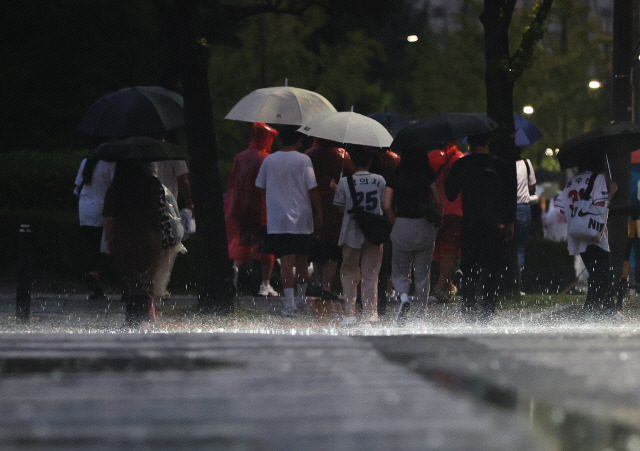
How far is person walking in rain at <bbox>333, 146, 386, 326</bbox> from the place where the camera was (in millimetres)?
11492

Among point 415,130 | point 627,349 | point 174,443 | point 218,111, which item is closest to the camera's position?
point 174,443

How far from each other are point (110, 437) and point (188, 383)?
3.33 ft

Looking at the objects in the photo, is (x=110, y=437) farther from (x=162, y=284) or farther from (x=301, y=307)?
(x=301, y=307)

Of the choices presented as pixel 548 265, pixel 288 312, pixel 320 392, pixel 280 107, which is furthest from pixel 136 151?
pixel 548 265

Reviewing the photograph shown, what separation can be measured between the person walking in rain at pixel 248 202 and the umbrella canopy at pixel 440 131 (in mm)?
2363

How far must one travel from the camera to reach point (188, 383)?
5.07 meters

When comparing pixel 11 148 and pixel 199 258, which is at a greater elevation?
pixel 11 148

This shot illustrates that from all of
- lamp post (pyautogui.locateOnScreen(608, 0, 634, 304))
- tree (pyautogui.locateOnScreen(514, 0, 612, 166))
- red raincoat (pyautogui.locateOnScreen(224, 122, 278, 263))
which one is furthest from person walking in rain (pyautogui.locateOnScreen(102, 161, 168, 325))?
tree (pyautogui.locateOnScreen(514, 0, 612, 166))

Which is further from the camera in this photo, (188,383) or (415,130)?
(415,130)

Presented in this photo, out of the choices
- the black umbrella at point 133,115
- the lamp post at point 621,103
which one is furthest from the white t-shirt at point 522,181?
the black umbrella at point 133,115

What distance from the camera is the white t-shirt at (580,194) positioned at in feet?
39.2

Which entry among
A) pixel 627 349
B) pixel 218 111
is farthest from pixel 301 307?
pixel 218 111

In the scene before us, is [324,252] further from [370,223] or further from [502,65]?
[502,65]

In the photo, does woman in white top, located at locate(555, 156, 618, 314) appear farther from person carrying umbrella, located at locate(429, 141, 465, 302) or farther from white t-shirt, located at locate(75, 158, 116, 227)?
white t-shirt, located at locate(75, 158, 116, 227)
